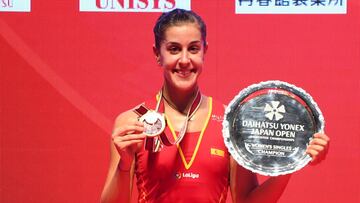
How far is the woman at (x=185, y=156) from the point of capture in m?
2.01

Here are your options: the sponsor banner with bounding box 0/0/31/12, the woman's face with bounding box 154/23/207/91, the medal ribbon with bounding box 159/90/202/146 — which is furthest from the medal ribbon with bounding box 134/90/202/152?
the sponsor banner with bounding box 0/0/31/12

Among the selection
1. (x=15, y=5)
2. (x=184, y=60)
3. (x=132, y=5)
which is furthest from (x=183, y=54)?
(x=15, y=5)

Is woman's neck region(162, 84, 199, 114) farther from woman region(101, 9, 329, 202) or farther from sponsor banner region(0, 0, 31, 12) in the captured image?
sponsor banner region(0, 0, 31, 12)

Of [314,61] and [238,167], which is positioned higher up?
[314,61]

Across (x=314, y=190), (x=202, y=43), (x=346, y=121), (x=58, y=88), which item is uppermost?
(x=202, y=43)

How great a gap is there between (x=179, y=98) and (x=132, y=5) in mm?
1639

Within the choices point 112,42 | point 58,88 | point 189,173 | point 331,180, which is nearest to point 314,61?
point 331,180

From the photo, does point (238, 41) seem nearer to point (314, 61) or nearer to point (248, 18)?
point (248, 18)

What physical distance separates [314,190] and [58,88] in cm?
170

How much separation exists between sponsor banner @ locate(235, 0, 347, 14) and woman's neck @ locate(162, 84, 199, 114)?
62.8 inches

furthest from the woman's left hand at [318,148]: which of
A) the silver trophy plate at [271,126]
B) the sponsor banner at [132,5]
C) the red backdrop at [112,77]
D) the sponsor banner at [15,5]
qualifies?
the sponsor banner at [15,5]

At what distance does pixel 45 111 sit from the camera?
3.72 m

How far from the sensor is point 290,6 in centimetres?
359

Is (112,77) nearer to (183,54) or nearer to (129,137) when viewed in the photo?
(183,54)
